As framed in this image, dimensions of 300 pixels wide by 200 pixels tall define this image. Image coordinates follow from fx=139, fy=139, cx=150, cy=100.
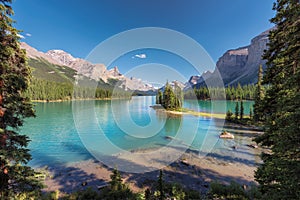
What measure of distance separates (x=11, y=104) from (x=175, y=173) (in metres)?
13.0

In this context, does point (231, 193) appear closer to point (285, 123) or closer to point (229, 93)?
point (285, 123)

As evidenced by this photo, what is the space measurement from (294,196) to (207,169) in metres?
11.3

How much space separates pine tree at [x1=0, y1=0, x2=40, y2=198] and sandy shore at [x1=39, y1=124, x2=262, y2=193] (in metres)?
6.35

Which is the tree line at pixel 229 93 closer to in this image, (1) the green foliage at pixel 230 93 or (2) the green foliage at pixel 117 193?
(1) the green foliage at pixel 230 93

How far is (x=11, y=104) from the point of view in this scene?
5.12 metres

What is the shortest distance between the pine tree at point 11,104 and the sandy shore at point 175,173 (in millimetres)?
6350

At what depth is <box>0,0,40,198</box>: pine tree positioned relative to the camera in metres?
4.86

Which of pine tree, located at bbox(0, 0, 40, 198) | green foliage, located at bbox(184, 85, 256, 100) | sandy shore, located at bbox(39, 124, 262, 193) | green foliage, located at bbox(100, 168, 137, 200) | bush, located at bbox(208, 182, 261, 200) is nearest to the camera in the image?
pine tree, located at bbox(0, 0, 40, 198)

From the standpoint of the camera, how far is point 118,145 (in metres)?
21.7

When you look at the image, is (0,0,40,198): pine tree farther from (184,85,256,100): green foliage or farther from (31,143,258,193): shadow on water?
(184,85,256,100): green foliage

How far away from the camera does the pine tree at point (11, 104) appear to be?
4863mm

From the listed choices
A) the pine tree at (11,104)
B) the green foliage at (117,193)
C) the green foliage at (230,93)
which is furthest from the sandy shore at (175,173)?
the green foliage at (230,93)

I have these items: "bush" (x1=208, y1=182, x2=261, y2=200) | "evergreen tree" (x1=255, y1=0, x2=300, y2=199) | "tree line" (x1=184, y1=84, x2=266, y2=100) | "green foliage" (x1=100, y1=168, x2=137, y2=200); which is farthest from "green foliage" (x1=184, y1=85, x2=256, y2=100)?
"green foliage" (x1=100, y1=168, x2=137, y2=200)

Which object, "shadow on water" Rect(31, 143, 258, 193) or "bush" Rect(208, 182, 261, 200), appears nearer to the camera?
"bush" Rect(208, 182, 261, 200)
